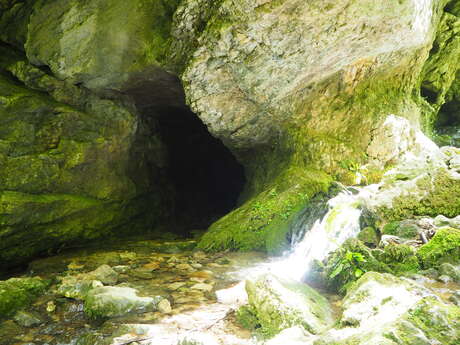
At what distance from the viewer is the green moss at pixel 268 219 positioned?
6.28m

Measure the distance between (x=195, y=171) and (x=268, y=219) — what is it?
25.6ft

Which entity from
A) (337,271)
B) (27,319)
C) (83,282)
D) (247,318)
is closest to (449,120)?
(337,271)

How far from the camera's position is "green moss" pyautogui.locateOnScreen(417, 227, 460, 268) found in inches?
159

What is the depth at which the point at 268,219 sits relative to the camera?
640 centimetres

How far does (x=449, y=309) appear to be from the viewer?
2.36 metres

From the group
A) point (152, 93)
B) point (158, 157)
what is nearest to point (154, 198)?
point (158, 157)

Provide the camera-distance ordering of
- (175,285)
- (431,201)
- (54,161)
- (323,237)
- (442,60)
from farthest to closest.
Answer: (442,60) < (54,161) < (323,237) < (431,201) < (175,285)

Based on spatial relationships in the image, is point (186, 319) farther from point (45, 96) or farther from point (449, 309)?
point (45, 96)

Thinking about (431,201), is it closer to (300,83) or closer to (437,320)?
(300,83)

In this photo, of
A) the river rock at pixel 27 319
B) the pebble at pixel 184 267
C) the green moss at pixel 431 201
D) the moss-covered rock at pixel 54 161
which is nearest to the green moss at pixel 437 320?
the green moss at pixel 431 201

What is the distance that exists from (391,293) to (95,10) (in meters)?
6.82

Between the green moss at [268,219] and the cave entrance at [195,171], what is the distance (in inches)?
158

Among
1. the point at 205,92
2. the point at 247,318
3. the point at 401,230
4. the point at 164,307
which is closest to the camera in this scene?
the point at 247,318

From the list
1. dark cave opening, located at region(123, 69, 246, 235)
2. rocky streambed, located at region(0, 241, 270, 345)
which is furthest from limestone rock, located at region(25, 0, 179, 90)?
rocky streambed, located at region(0, 241, 270, 345)
